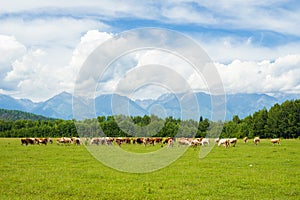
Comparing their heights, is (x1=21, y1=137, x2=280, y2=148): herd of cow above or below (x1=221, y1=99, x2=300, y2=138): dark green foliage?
below

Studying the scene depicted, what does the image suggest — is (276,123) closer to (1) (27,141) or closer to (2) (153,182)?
(1) (27,141)

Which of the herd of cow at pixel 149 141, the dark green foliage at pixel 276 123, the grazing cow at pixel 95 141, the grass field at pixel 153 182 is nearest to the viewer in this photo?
the grass field at pixel 153 182

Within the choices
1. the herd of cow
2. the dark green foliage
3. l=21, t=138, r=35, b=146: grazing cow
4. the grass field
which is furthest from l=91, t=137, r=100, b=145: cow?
the dark green foliage

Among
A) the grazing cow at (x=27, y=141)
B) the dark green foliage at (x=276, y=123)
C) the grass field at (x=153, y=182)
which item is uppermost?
the dark green foliage at (x=276, y=123)

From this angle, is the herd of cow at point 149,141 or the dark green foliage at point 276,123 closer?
the herd of cow at point 149,141

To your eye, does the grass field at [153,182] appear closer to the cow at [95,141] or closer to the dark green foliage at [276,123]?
the cow at [95,141]

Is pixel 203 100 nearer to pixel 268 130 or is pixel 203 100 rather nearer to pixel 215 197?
pixel 215 197

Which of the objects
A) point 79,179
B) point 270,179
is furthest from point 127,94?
point 270,179

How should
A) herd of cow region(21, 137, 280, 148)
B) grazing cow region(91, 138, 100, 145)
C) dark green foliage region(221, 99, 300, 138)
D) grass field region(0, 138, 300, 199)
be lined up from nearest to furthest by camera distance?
1. grass field region(0, 138, 300, 199)
2. herd of cow region(21, 137, 280, 148)
3. grazing cow region(91, 138, 100, 145)
4. dark green foliage region(221, 99, 300, 138)

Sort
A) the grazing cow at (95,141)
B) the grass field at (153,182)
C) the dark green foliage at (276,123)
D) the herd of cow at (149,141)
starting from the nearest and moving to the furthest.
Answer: the grass field at (153,182), the herd of cow at (149,141), the grazing cow at (95,141), the dark green foliage at (276,123)

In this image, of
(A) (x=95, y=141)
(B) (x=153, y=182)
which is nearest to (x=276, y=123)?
(A) (x=95, y=141)

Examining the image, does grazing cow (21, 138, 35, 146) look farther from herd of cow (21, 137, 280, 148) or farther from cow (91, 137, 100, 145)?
cow (91, 137, 100, 145)

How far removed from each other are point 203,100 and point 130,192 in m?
10.1

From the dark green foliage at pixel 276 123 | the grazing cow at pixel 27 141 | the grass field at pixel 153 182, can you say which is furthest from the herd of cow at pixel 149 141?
the dark green foliage at pixel 276 123
